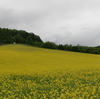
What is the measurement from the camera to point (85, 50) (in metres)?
73.9

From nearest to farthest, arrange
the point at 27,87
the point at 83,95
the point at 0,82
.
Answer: the point at 83,95
the point at 27,87
the point at 0,82

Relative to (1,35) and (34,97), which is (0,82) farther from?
(1,35)

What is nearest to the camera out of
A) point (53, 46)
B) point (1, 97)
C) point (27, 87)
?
point (1, 97)

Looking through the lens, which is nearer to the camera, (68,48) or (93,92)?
(93,92)

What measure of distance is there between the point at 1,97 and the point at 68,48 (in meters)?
72.3

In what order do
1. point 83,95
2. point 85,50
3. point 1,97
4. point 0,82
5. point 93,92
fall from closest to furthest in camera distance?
point 1,97, point 83,95, point 93,92, point 0,82, point 85,50

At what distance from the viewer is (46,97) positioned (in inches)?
312

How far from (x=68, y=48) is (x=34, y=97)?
2822 inches

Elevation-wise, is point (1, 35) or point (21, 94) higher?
point (1, 35)

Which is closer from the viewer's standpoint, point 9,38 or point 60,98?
point 60,98

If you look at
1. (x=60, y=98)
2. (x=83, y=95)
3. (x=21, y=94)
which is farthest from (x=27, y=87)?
(x=83, y=95)

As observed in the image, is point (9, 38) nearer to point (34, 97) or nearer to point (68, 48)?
point (68, 48)

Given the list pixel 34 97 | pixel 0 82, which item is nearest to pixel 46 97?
pixel 34 97

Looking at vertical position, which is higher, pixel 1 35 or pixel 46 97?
pixel 1 35
